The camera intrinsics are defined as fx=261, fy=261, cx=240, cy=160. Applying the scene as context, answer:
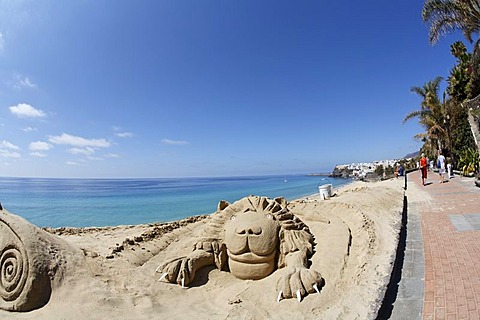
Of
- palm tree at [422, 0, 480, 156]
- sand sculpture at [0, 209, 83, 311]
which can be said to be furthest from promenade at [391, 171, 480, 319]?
palm tree at [422, 0, 480, 156]

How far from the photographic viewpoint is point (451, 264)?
4.18 meters

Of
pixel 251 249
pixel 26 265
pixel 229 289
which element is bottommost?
pixel 229 289

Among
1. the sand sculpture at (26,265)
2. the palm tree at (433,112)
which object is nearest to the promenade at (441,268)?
the sand sculpture at (26,265)

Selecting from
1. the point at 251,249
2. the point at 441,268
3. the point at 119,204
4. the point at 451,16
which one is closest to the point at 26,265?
the point at 251,249

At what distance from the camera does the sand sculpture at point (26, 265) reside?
Answer: 12.1ft

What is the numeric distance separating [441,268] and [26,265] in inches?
246

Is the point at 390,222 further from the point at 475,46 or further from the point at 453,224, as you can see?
the point at 475,46

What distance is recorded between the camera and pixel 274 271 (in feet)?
15.0

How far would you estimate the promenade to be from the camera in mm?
3055

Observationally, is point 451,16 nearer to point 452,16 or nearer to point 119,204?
point 452,16

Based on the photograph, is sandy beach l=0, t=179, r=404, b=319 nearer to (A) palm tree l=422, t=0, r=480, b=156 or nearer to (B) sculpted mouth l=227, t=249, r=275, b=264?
(B) sculpted mouth l=227, t=249, r=275, b=264

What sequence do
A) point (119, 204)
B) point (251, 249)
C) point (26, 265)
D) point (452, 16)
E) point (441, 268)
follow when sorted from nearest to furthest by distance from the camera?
point (26, 265)
point (441, 268)
point (251, 249)
point (452, 16)
point (119, 204)

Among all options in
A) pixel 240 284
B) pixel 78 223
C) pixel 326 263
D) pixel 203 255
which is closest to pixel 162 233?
pixel 203 255

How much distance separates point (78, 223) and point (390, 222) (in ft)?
67.6
